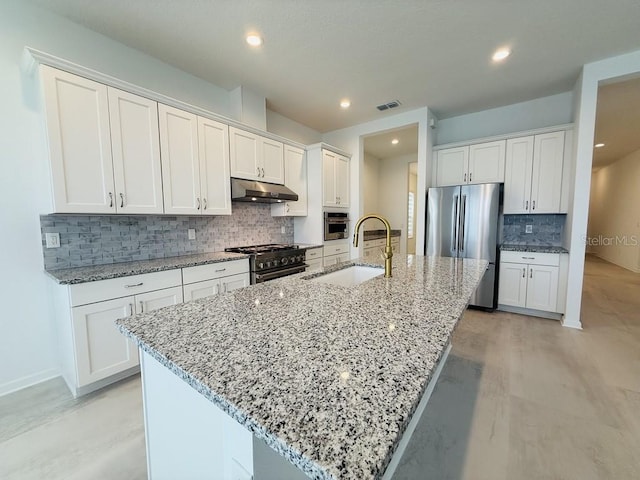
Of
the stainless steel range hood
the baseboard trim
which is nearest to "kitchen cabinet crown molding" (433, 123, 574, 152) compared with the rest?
the stainless steel range hood

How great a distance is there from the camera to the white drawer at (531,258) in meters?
3.14

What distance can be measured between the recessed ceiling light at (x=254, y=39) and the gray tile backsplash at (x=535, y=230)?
12.6ft

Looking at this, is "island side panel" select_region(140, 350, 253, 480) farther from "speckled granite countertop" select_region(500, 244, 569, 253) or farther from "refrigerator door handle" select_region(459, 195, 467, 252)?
"speckled granite countertop" select_region(500, 244, 569, 253)

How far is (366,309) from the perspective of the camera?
1.04 metres

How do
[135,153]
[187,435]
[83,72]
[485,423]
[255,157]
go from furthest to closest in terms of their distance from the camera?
[255,157] → [135,153] → [83,72] → [485,423] → [187,435]

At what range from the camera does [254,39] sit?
2277 mm

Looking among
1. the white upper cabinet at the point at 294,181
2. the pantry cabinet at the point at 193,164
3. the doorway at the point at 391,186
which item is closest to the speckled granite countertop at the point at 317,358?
the pantry cabinet at the point at 193,164

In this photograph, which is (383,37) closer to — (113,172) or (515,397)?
(113,172)

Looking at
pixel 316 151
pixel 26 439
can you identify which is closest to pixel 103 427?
pixel 26 439

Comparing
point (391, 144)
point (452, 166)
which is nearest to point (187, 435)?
point (452, 166)

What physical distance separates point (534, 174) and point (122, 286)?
458cm

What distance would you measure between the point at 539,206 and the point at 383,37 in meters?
2.84

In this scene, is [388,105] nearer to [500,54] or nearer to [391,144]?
[500,54]

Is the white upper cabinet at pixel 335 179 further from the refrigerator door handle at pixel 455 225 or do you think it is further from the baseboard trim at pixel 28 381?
the baseboard trim at pixel 28 381
